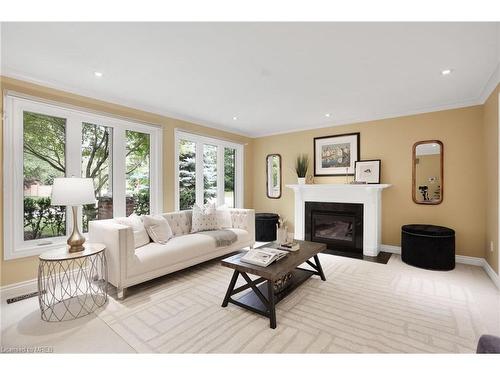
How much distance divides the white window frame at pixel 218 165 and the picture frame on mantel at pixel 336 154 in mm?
1762

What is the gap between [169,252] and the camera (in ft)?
9.36

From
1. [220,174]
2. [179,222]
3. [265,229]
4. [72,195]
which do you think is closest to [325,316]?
[179,222]

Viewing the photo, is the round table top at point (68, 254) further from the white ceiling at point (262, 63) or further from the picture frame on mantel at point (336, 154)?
the picture frame on mantel at point (336, 154)

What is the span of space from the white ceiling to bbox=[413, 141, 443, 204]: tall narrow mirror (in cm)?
63

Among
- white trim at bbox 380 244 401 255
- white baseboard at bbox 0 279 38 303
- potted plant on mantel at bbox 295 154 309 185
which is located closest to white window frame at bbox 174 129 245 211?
potted plant on mantel at bbox 295 154 309 185

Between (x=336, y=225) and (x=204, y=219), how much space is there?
2.46m

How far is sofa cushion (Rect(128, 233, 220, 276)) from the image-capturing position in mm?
2586

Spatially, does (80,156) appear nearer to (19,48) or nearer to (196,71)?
(19,48)

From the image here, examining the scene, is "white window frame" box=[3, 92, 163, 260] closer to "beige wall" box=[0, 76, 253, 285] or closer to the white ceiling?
"beige wall" box=[0, 76, 253, 285]

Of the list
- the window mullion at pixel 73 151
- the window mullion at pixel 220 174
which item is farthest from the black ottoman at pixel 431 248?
the window mullion at pixel 73 151

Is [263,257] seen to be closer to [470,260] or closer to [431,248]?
[431,248]

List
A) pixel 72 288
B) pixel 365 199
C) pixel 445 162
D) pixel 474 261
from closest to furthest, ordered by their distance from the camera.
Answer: pixel 72 288
pixel 474 261
pixel 445 162
pixel 365 199

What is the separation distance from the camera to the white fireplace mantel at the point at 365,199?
4.00 meters
